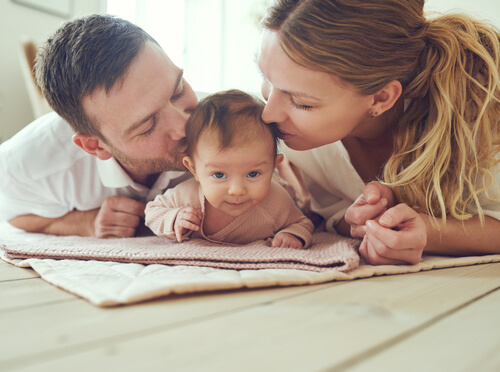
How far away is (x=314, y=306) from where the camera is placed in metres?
0.62

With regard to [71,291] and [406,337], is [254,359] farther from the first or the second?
[71,291]

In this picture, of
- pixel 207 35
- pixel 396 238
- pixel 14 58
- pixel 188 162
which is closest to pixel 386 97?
pixel 396 238

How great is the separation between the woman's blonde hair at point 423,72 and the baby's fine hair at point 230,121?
0.19 m

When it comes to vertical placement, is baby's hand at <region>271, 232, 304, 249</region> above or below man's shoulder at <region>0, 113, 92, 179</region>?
below

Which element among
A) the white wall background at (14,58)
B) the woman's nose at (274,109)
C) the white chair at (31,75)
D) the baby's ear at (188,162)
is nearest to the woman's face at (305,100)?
the woman's nose at (274,109)

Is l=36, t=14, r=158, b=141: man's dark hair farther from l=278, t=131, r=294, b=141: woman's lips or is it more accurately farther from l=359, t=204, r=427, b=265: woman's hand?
l=359, t=204, r=427, b=265: woman's hand

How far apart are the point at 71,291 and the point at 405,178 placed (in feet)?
2.43

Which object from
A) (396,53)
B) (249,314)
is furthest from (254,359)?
(396,53)

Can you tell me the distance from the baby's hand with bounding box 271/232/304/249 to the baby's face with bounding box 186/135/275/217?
0.11 metres

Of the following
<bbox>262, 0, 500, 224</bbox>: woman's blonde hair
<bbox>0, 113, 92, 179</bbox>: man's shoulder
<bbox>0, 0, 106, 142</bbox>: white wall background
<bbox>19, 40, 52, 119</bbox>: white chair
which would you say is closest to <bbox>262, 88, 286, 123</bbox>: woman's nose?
<bbox>262, 0, 500, 224</bbox>: woman's blonde hair

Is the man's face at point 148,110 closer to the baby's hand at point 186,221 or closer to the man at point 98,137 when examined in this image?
the man at point 98,137

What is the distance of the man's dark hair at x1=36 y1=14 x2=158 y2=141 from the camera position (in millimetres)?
1175

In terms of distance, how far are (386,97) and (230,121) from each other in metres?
0.39

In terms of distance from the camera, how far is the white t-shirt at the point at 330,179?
1364 mm
